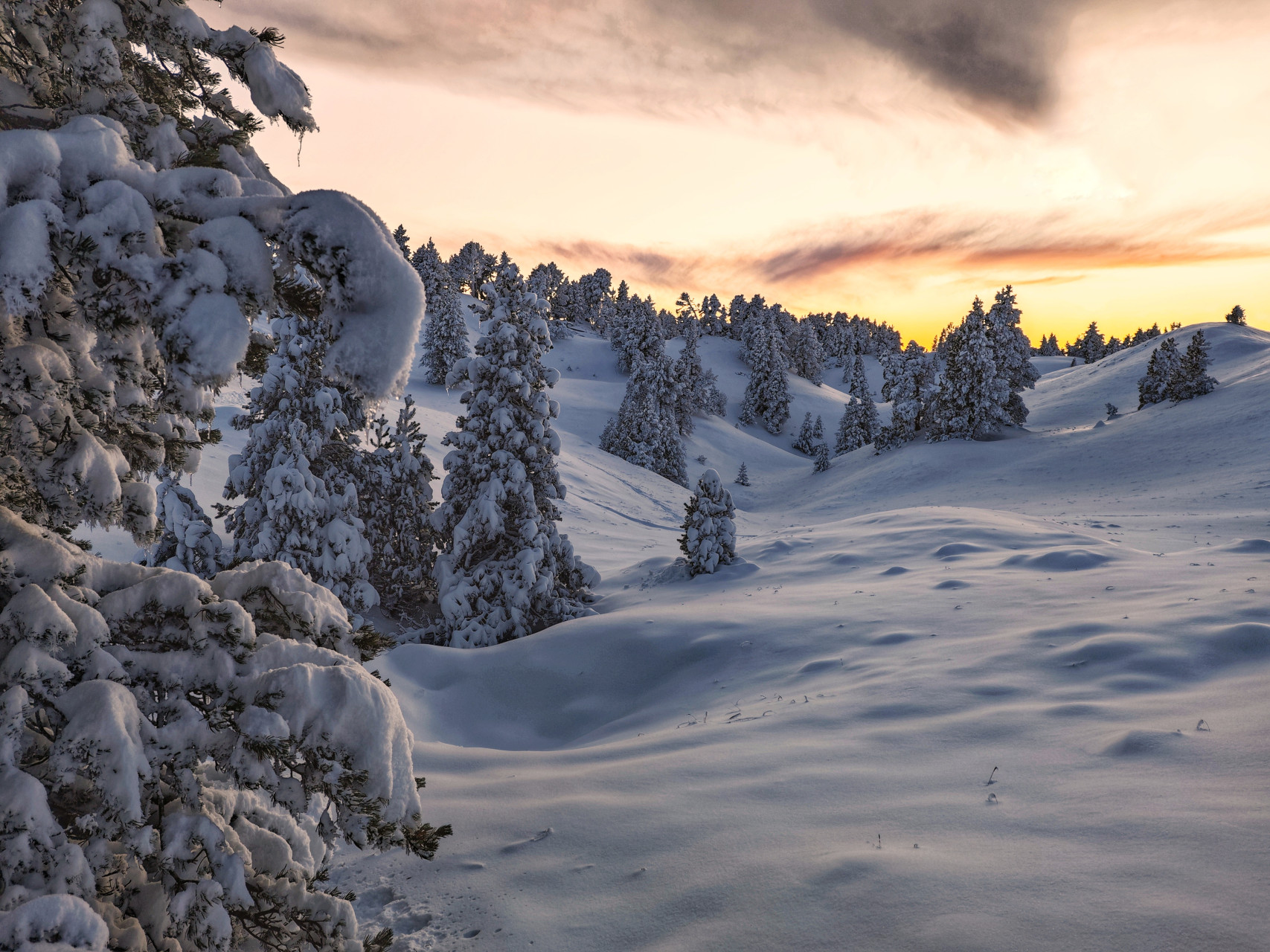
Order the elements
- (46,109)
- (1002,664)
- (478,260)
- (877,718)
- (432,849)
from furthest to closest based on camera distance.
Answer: (478,260), (1002,664), (877,718), (432,849), (46,109)

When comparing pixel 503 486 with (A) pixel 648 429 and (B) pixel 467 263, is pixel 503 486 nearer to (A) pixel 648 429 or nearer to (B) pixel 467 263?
(A) pixel 648 429

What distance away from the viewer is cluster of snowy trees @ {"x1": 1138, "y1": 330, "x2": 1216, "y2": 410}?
3831cm

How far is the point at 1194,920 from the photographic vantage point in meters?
3.03

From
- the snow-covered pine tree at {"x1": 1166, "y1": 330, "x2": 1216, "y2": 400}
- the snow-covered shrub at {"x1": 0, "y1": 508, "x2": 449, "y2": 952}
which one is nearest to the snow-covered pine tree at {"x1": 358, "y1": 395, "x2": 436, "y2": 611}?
the snow-covered shrub at {"x1": 0, "y1": 508, "x2": 449, "y2": 952}

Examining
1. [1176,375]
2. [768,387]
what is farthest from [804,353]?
[1176,375]

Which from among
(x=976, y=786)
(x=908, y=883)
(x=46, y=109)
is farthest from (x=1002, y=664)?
(x=46, y=109)

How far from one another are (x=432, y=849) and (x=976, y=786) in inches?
148

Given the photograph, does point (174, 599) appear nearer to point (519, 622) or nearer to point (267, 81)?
point (267, 81)

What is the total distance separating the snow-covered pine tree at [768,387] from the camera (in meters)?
75.8

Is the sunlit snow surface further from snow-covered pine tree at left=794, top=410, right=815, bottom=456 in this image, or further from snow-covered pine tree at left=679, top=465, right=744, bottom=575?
snow-covered pine tree at left=794, top=410, right=815, bottom=456

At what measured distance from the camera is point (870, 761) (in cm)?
548

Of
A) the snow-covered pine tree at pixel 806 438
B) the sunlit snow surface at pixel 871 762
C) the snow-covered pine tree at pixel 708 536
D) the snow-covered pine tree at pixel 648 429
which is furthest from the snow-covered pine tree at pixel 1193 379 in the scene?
the snow-covered pine tree at pixel 708 536

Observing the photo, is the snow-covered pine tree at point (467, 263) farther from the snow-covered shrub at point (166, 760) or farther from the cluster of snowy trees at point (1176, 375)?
the snow-covered shrub at point (166, 760)

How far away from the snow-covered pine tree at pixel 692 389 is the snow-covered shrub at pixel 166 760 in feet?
197
